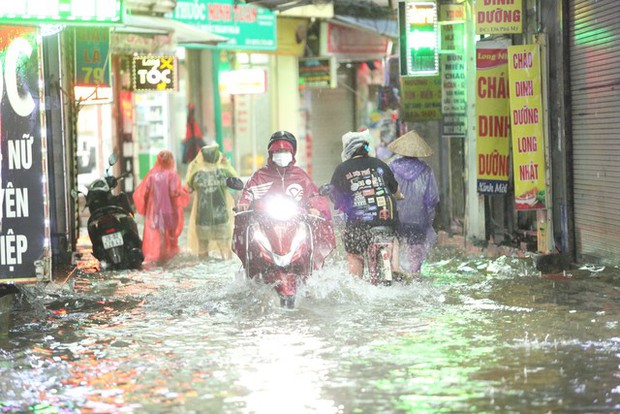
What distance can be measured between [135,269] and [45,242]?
13.2 ft

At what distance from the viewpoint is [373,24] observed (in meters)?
33.9

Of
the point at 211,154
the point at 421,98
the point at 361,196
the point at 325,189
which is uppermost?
the point at 421,98

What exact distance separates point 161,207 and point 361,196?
5925 mm

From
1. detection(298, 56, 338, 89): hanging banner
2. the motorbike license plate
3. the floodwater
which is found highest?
detection(298, 56, 338, 89): hanging banner

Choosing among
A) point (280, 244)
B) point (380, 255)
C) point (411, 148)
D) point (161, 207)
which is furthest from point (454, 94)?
point (280, 244)

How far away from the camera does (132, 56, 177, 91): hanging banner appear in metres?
22.1

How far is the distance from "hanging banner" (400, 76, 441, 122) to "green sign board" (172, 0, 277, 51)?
1014cm

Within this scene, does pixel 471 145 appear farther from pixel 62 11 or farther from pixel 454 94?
pixel 62 11

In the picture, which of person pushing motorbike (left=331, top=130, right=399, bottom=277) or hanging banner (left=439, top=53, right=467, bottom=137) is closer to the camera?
person pushing motorbike (left=331, top=130, right=399, bottom=277)

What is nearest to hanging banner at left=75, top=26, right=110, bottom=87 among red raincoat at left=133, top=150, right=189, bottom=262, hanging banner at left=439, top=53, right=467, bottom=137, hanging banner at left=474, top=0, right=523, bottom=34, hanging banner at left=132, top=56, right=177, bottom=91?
red raincoat at left=133, top=150, right=189, bottom=262

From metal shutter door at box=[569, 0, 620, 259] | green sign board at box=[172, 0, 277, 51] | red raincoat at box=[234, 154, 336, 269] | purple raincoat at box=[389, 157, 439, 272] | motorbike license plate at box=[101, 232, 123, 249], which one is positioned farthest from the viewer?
green sign board at box=[172, 0, 277, 51]

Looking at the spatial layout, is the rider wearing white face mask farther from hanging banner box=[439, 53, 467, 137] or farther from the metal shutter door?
hanging banner box=[439, 53, 467, 137]

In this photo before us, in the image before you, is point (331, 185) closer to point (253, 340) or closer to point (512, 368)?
point (253, 340)

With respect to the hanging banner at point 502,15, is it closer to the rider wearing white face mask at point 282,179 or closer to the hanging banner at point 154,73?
the rider wearing white face mask at point 282,179
